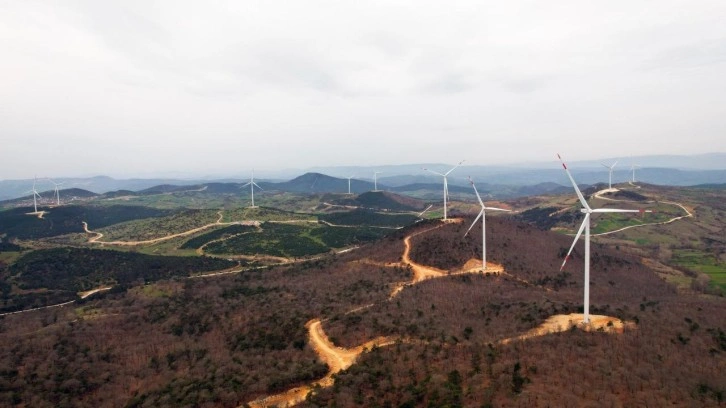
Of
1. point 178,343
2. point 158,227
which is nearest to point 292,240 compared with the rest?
point 158,227

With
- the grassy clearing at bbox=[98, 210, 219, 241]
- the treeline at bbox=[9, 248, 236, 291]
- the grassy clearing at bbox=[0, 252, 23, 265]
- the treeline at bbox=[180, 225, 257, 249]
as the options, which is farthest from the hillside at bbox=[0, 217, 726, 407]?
the grassy clearing at bbox=[98, 210, 219, 241]

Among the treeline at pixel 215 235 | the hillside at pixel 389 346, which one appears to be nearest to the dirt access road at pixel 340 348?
the hillside at pixel 389 346

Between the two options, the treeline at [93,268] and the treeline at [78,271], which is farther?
the treeline at [93,268]

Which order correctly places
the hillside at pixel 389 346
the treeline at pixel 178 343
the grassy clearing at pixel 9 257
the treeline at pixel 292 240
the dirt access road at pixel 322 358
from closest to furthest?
1. the hillside at pixel 389 346
2. the dirt access road at pixel 322 358
3. the treeline at pixel 178 343
4. the grassy clearing at pixel 9 257
5. the treeline at pixel 292 240

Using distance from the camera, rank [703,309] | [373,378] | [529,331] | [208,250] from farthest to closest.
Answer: [208,250] < [703,309] < [529,331] < [373,378]

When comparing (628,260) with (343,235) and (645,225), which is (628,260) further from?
(343,235)

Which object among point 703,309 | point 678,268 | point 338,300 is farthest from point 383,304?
point 678,268

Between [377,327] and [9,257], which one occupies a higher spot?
[377,327]

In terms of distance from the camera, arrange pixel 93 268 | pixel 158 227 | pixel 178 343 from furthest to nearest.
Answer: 1. pixel 158 227
2. pixel 93 268
3. pixel 178 343

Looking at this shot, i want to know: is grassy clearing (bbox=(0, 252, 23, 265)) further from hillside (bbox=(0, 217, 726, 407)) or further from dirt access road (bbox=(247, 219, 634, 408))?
dirt access road (bbox=(247, 219, 634, 408))

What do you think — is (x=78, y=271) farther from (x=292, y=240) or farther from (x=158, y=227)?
(x=292, y=240)

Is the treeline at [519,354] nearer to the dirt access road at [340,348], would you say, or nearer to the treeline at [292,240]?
the dirt access road at [340,348]
